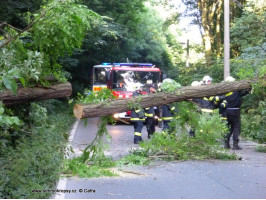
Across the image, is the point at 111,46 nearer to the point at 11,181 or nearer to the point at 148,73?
the point at 148,73

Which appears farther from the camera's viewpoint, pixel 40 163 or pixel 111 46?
pixel 111 46

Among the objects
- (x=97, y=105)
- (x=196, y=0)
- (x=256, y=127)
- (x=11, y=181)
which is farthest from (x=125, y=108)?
(x=196, y=0)

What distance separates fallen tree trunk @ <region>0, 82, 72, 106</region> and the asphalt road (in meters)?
1.65

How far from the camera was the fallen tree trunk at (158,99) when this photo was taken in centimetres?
979

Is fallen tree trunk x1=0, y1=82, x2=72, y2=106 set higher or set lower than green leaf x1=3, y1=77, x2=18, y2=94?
lower

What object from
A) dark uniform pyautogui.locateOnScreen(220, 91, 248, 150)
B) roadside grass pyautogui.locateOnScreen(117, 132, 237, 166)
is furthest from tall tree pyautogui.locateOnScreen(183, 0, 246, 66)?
roadside grass pyautogui.locateOnScreen(117, 132, 237, 166)

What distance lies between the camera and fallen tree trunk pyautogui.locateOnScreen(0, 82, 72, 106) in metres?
8.72

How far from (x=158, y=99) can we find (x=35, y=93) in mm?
2752

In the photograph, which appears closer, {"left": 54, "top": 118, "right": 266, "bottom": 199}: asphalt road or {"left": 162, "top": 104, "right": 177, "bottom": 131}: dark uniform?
{"left": 54, "top": 118, "right": 266, "bottom": 199}: asphalt road

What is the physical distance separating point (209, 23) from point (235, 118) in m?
18.3

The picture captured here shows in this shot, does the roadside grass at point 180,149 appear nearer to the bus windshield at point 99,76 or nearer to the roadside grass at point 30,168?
the roadside grass at point 30,168

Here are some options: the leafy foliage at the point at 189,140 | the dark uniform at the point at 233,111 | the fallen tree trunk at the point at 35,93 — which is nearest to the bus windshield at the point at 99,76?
the dark uniform at the point at 233,111

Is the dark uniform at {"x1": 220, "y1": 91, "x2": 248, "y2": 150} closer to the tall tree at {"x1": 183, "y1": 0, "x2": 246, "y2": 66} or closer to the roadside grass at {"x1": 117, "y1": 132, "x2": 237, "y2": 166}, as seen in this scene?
the roadside grass at {"x1": 117, "y1": 132, "x2": 237, "y2": 166}

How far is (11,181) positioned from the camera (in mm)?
7105
